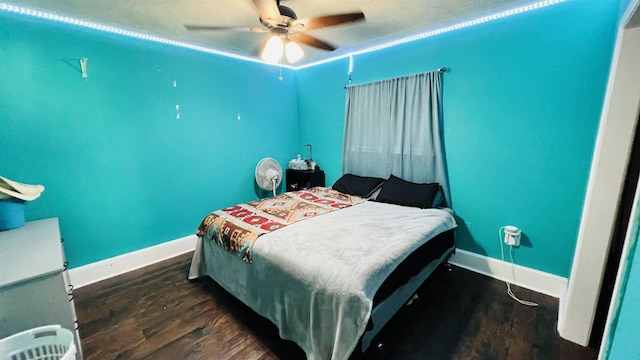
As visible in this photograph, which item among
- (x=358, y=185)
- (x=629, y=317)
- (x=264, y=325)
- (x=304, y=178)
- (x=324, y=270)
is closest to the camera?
(x=629, y=317)

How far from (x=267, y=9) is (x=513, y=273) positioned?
290 cm

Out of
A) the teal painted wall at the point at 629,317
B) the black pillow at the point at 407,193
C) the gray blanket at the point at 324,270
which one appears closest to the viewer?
the teal painted wall at the point at 629,317

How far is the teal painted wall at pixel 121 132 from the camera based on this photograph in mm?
2038

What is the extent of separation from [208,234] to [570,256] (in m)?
2.99

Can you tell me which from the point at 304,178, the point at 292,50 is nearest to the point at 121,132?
the point at 292,50

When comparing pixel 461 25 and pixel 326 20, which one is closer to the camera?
pixel 326 20

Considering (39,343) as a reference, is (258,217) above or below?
above

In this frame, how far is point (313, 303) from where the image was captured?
1.42m

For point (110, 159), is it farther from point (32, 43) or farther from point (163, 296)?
point (163, 296)

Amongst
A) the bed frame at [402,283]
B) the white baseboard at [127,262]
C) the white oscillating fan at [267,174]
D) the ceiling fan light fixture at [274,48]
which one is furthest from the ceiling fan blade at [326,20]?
the white baseboard at [127,262]

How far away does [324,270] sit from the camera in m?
1.44

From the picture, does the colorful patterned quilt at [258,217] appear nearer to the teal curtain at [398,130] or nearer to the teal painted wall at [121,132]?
the teal curtain at [398,130]

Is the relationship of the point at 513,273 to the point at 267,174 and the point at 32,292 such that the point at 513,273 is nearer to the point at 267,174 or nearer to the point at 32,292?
the point at 267,174

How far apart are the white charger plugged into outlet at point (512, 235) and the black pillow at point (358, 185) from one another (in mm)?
1293
